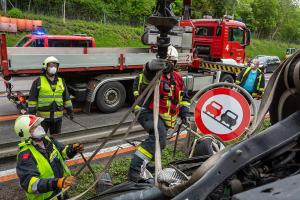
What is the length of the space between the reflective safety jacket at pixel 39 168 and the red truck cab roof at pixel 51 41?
8.85m

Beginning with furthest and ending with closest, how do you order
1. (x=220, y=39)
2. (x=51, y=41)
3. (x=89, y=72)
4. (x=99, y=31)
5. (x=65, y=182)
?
(x=99, y=31), (x=220, y=39), (x=51, y=41), (x=89, y=72), (x=65, y=182)

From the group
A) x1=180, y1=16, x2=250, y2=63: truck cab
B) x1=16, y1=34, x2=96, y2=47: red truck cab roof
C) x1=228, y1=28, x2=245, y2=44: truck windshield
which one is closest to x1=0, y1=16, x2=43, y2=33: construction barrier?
x1=16, y1=34, x2=96, y2=47: red truck cab roof

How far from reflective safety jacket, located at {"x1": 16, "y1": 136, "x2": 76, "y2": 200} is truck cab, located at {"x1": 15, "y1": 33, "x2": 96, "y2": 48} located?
8849 millimetres

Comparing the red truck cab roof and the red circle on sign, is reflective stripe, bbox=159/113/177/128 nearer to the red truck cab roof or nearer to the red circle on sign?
the red circle on sign

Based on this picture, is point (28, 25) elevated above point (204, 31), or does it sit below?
above

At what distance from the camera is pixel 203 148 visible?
2.95 metres

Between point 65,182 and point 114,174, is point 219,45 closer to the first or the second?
point 114,174

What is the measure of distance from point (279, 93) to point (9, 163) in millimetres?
4704

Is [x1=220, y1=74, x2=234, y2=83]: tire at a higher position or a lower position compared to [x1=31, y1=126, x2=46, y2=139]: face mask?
lower

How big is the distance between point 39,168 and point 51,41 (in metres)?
9.36

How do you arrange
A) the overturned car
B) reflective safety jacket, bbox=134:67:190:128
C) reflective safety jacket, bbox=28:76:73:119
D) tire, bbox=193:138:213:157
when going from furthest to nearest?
reflective safety jacket, bbox=28:76:73:119
reflective safety jacket, bbox=134:67:190:128
tire, bbox=193:138:213:157
the overturned car

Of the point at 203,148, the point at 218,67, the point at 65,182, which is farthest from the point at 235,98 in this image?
the point at 218,67

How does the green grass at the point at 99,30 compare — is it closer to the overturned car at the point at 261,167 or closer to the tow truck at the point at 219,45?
the tow truck at the point at 219,45

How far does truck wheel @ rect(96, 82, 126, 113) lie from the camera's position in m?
8.94
